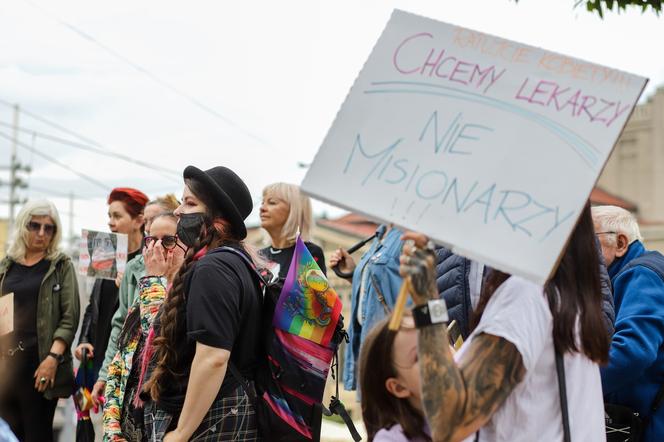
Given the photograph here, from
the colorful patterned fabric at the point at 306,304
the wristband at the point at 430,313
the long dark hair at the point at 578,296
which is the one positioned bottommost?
the colorful patterned fabric at the point at 306,304

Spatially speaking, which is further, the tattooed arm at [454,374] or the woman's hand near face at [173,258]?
the woman's hand near face at [173,258]

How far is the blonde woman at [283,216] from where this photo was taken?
20.9 feet

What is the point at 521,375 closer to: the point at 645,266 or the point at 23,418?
the point at 645,266

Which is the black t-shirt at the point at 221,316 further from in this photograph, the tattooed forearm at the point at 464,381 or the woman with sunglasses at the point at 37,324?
the woman with sunglasses at the point at 37,324

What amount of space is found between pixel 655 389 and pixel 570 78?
2.47 meters

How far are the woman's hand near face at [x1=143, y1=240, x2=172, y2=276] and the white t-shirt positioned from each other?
2.38 m

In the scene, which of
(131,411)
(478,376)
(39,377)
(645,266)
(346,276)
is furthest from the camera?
(39,377)

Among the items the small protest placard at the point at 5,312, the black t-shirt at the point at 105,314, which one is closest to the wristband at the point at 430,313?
the small protest placard at the point at 5,312

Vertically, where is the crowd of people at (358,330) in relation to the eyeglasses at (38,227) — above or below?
above

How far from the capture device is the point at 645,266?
4523 mm

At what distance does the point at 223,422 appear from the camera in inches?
153

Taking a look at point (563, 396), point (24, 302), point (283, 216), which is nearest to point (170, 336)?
point (563, 396)

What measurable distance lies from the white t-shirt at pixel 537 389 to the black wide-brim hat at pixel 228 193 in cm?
191

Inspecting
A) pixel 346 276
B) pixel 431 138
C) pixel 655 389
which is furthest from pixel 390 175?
pixel 346 276
